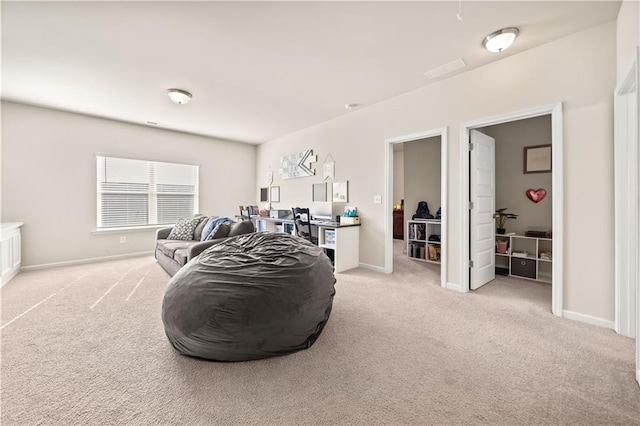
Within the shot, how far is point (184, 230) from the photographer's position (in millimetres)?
4613

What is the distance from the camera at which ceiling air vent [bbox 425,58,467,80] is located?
2.99 metres

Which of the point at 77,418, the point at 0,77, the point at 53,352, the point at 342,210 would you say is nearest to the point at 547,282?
the point at 342,210

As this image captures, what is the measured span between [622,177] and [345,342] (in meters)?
2.66

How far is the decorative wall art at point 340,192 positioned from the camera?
4723mm

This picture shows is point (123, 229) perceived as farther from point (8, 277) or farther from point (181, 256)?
point (181, 256)

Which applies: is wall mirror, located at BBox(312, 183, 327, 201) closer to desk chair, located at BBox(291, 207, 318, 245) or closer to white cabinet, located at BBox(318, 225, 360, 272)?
desk chair, located at BBox(291, 207, 318, 245)

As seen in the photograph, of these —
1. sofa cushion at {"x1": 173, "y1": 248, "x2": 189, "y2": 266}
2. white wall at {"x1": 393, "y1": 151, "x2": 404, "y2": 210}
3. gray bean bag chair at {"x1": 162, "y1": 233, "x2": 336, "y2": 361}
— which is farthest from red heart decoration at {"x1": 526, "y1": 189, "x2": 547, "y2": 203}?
sofa cushion at {"x1": 173, "y1": 248, "x2": 189, "y2": 266}

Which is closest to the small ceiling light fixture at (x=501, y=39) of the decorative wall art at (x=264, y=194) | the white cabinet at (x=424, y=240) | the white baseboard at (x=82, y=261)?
the white cabinet at (x=424, y=240)

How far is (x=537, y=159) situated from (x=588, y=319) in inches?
97.2

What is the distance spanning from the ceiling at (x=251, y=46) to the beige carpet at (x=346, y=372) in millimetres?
2659

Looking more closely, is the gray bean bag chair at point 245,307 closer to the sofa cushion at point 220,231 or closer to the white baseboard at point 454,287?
the sofa cushion at point 220,231

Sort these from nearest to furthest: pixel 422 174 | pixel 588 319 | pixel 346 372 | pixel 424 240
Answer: pixel 346 372
pixel 588 319
pixel 424 240
pixel 422 174

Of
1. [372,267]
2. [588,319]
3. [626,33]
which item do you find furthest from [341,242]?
[626,33]

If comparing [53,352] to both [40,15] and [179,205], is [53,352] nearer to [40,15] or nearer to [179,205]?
[40,15]
